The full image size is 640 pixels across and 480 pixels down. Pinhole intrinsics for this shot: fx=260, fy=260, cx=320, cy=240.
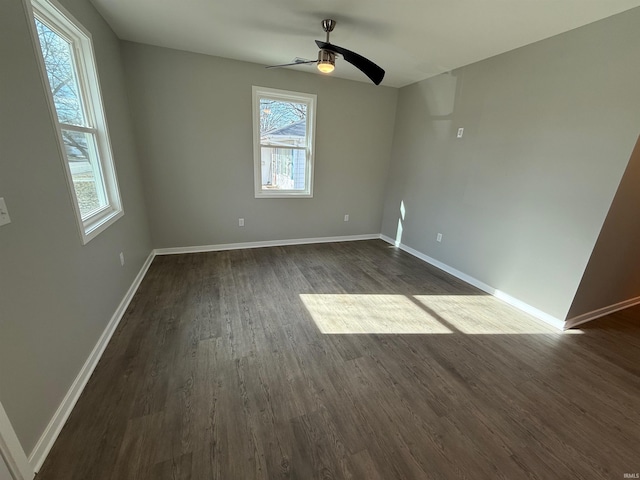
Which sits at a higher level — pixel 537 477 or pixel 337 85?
pixel 337 85

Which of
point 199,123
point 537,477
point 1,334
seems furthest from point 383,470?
point 199,123

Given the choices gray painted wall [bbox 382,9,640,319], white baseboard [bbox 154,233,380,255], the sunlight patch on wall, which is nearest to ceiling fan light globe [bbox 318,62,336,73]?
gray painted wall [bbox 382,9,640,319]

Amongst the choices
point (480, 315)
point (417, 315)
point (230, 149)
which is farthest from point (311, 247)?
point (480, 315)

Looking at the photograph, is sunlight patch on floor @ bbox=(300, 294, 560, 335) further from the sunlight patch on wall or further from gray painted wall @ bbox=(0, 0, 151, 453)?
gray painted wall @ bbox=(0, 0, 151, 453)

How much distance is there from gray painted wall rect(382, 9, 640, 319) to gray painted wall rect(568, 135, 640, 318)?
96mm

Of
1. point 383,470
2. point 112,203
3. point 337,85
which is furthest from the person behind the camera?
point 337,85

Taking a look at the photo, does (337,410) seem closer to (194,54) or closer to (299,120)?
(299,120)

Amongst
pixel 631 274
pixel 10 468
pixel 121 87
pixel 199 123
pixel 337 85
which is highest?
pixel 337 85

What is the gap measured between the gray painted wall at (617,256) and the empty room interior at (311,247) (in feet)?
0.09

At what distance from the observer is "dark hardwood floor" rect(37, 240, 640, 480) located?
4.19ft

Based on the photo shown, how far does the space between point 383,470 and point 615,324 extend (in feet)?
9.44

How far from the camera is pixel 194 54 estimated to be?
10.3ft

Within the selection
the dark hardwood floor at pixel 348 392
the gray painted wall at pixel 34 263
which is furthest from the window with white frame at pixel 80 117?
the dark hardwood floor at pixel 348 392

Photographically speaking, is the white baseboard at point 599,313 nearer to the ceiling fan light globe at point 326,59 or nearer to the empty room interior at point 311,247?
the empty room interior at point 311,247
